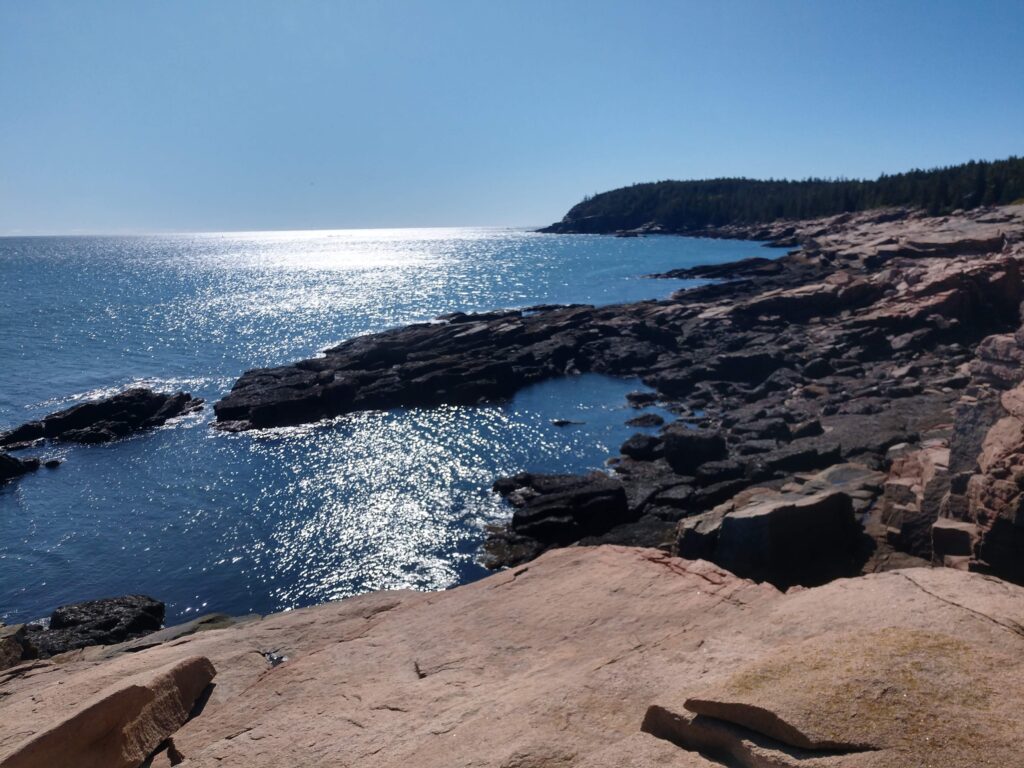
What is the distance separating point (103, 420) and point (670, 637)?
141 ft

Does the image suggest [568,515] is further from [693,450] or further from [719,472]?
[693,450]

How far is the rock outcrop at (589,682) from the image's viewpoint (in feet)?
20.2

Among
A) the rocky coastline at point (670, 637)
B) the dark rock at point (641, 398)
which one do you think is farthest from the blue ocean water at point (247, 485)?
the rocky coastline at point (670, 637)

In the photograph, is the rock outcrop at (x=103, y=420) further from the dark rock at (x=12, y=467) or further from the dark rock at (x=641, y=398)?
the dark rock at (x=641, y=398)

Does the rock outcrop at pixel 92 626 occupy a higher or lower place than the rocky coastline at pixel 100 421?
lower

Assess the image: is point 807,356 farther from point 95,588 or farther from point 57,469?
point 57,469

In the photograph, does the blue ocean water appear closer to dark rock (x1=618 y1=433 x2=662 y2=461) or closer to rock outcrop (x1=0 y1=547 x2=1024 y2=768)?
dark rock (x1=618 y1=433 x2=662 y2=461)

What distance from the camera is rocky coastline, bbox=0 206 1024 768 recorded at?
6.51 m

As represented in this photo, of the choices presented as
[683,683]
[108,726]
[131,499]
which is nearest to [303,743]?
[108,726]

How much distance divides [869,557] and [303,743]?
14.0 m

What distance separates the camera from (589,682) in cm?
857

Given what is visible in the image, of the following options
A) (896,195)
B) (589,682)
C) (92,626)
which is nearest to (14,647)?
(92,626)

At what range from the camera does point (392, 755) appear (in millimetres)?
7832

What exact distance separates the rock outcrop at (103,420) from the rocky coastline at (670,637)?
23817mm
